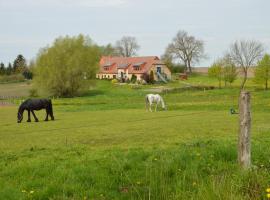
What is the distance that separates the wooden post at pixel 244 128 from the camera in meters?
8.96

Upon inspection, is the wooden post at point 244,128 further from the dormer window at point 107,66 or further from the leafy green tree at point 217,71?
the dormer window at point 107,66

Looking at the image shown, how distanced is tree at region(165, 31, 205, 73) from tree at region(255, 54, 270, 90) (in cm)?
4703

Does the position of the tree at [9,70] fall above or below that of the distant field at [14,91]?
above

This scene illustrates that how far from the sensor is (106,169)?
9.94 m

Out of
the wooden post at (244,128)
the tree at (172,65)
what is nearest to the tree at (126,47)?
the tree at (172,65)

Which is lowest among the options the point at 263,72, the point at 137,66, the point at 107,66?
the point at 263,72

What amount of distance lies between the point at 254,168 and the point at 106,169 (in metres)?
3.43

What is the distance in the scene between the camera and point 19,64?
145m

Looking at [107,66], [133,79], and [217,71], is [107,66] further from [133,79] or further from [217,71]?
[217,71]

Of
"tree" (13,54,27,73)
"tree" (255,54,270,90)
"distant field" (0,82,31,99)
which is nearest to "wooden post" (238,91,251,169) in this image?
"distant field" (0,82,31,99)

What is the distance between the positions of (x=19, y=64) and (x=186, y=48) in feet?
191

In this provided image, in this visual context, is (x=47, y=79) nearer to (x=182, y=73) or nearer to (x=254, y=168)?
(x=182, y=73)

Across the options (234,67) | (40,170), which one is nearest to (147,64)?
(234,67)

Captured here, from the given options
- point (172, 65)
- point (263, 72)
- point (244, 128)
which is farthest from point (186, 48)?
point (244, 128)
